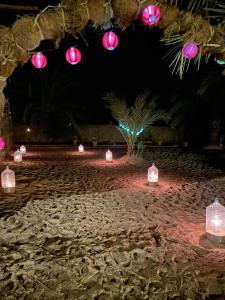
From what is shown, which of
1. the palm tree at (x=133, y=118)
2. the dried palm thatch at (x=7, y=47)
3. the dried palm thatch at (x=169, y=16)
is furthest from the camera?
the palm tree at (x=133, y=118)

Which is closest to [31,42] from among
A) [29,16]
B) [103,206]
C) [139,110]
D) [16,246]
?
[29,16]

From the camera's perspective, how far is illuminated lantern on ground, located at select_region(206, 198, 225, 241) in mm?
4094

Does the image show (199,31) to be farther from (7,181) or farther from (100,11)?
(7,181)

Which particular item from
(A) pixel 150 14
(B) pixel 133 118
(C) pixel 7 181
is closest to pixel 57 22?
(A) pixel 150 14

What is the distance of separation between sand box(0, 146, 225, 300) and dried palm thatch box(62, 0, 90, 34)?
9.03 ft

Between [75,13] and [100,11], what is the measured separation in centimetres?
26

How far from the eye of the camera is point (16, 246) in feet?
13.0

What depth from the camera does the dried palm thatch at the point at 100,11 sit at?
292 centimetres

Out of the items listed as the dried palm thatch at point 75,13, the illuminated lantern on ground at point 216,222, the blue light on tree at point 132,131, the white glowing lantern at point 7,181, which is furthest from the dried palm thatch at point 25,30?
the blue light on tree at point 132,131

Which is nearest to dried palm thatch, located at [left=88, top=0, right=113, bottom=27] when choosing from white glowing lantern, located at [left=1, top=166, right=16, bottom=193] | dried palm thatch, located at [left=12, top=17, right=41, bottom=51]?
dried palm thatch, located at [left=12, top=17, right=41, bottom=51]

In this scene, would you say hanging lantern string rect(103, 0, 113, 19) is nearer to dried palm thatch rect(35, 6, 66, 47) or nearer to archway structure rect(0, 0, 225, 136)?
archway structure rect(0, 0, 225, 136)

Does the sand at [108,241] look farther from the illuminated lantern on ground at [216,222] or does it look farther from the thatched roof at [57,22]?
the thatched roof at [57,22]

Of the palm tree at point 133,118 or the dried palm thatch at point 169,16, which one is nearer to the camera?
the dried palm thatch at point 169,16

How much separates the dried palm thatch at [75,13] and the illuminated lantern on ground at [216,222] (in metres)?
2.95
